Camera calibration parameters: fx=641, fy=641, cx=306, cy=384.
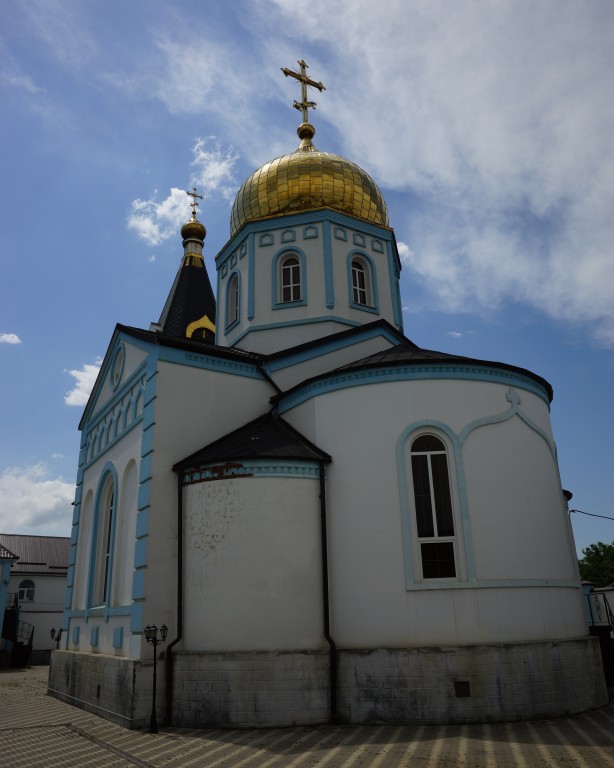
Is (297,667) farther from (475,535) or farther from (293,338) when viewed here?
(293,338)

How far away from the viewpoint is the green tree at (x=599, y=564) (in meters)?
44.9

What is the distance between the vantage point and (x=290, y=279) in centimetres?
1507

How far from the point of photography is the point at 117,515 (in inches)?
488

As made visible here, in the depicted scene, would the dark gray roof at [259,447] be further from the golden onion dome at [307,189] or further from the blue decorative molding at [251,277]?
the golden onion dome at [307,189]

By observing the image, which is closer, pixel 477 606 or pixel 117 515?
pixel 477 606

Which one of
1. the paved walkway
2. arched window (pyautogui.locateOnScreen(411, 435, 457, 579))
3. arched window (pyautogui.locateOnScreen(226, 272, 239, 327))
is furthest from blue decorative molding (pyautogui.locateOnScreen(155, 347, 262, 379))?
the paved walkway

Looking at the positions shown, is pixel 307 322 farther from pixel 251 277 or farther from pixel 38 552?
pixel 38 552

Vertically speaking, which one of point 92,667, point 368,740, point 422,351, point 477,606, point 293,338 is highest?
point 293,338

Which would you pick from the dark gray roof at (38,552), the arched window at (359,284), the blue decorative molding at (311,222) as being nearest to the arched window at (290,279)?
the blue decorative molding at (311,222)

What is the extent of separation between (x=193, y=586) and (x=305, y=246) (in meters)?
8.27

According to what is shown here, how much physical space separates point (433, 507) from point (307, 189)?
8.76 m

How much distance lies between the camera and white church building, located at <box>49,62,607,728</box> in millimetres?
9141

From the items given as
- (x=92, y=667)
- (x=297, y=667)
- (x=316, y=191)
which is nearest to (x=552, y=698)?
(x=297, y=667)

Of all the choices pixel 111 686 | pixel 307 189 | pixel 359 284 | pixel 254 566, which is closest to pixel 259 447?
pixel 254 566
